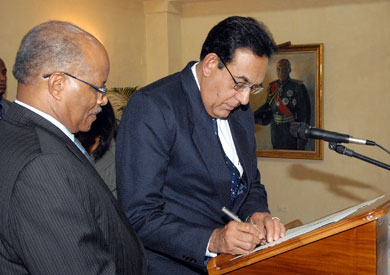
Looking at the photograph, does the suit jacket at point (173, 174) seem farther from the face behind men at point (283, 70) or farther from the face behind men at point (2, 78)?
the face behind men at point (283, 70)

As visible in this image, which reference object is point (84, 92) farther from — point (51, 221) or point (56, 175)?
point (51, 221)

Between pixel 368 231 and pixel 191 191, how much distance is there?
2.72ft

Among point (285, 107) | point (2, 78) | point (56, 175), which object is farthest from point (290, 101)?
point (56, 175)

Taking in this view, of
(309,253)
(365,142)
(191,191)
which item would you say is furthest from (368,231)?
(191,191)

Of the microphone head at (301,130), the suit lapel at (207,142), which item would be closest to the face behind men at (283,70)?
the suit lapel at (207,142)

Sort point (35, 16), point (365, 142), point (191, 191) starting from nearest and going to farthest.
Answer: point (365, 142) < point (191, 191) < point (35, 16)

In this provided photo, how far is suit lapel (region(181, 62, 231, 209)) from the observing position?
2.04 meters

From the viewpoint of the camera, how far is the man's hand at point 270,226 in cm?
175

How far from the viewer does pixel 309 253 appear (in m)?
1.48

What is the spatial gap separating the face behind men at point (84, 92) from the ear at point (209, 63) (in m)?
0.62

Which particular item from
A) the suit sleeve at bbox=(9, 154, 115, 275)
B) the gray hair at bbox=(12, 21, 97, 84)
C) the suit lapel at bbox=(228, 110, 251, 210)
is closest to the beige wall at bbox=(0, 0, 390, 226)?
the suit lapel at bbox=(228, 110, 251, 210)

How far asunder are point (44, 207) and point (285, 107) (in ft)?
17.1

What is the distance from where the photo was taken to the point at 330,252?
1460 millimetres

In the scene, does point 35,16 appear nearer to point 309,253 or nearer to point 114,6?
point 114,6
